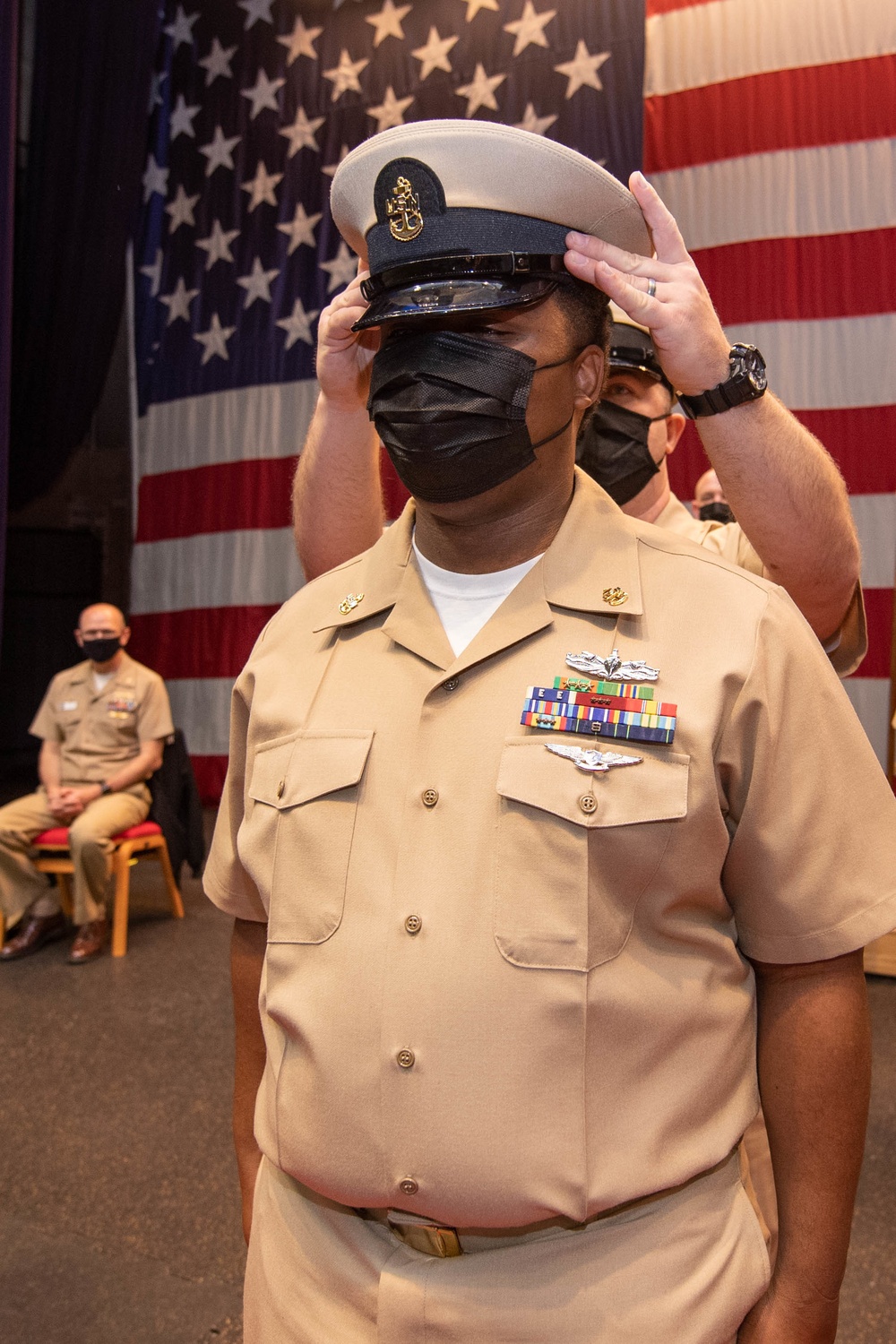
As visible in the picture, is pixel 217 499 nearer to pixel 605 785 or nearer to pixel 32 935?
pixel 32 935

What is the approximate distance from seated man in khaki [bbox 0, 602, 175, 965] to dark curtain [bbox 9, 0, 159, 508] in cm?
A: 308

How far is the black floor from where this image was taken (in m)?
2.14

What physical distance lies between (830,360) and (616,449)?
4.12m

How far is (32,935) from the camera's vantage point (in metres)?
4.55

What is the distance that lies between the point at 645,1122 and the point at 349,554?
2.52ft

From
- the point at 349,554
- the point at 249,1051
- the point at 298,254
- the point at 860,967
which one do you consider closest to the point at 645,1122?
the point at 860,967

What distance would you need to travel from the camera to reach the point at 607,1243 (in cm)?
87

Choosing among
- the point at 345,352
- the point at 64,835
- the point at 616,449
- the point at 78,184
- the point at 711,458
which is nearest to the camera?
the point at 711,458

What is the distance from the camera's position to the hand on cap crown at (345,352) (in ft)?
3.69

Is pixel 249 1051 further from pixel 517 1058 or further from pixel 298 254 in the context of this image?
pixel 298 254

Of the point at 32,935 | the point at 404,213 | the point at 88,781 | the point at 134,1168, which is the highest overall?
the point at 404,213

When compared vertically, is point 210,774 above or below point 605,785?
below

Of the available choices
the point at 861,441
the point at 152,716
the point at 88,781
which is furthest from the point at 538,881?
the point at 861,441

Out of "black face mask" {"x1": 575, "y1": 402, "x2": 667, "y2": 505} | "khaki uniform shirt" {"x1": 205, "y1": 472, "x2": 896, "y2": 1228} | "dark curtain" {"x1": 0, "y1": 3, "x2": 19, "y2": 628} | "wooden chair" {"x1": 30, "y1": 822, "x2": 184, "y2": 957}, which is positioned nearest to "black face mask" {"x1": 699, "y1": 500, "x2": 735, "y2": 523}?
"black face mask" {"x1": 575, "y1": 402, "x2": 667, "y2": 505}
